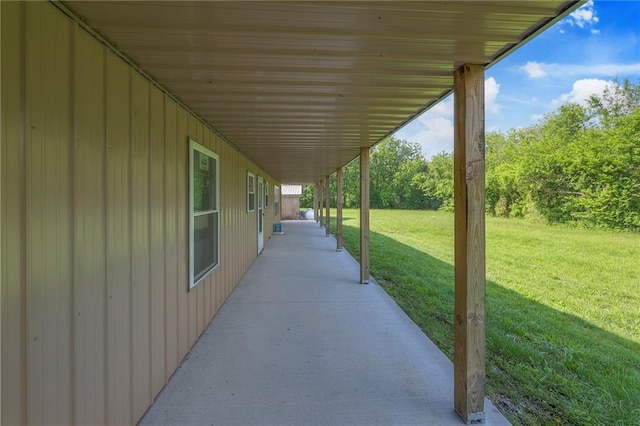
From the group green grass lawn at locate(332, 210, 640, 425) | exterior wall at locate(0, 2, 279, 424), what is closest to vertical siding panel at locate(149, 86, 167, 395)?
exterior wall at locate(0, 2, 279, 424)

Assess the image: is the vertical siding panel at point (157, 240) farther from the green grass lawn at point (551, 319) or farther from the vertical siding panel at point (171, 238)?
the green grass lawn at point (551, 319)

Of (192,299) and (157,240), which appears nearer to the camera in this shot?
(157,240)

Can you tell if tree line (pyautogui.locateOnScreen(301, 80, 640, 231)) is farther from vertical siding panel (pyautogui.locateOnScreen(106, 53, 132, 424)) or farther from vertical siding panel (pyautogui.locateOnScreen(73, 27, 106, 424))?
vertical siding panel (pyautogui.locateOnScreen(73, 27, 106, 424))

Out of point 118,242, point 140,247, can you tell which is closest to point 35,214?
point 118,242

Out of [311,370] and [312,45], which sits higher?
[312,45]

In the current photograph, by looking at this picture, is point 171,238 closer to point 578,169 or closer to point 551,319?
point 551,319

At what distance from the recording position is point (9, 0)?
43.3 inches

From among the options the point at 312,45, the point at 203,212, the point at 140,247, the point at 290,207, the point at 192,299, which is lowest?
the point at 192,299

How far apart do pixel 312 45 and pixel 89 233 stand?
5.14 ft

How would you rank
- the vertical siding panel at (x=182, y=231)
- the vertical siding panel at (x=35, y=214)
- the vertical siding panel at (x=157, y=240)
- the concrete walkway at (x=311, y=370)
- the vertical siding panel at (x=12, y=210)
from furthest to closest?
the vertical siding panel at (x=182, y=231) → the vertical siding panel at (x=157, y=240) → the concrete walkway at (x=311, y=370) → the vertical siding panel at (x=35, y=214) → the vertical siding panel at (x=12, y=210)

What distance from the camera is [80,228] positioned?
4.75 ft

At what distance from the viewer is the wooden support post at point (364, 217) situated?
5.04 m

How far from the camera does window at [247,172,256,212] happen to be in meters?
6.37

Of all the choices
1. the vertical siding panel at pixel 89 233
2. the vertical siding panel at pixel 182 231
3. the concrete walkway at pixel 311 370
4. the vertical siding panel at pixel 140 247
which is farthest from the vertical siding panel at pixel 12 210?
the vertical siding panel at pixel 182 231
